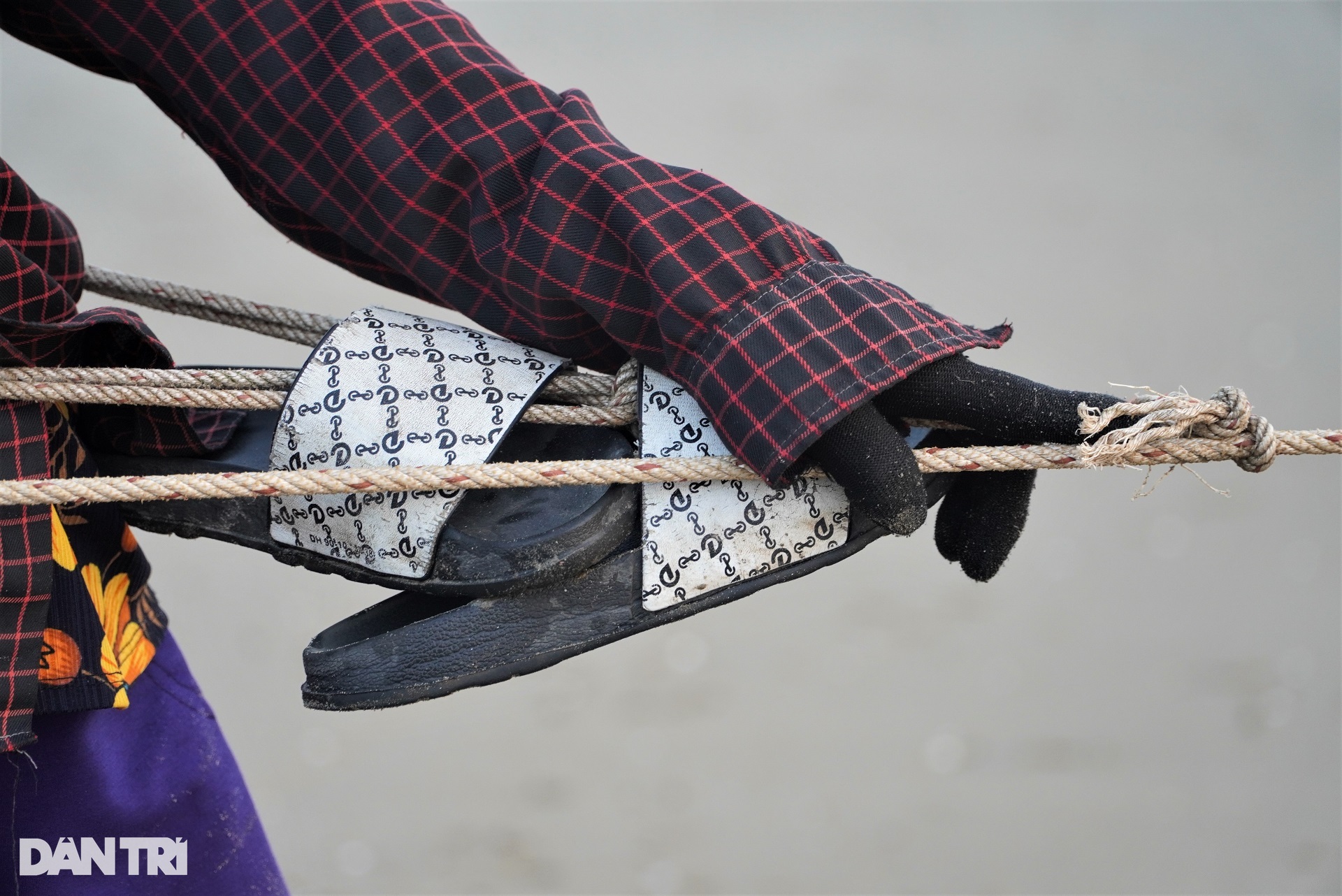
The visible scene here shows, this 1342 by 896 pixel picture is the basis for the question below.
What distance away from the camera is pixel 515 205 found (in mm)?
441

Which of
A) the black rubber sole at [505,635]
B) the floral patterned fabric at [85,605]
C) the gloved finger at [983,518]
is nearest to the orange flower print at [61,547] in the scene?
the floral patterned fabric at [85,605]

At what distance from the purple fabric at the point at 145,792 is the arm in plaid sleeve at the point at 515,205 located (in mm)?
228

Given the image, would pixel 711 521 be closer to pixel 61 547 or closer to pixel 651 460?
pixel 651 460

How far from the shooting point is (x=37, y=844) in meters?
0.48

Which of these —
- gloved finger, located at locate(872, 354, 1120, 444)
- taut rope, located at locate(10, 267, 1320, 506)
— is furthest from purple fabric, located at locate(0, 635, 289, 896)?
gloved finger, located at locate(872, 354, 1120, 444)

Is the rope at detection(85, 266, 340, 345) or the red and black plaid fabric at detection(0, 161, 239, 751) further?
the rope at detection(85, 266, 340, 345)

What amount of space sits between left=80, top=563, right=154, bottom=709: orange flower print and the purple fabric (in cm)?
2

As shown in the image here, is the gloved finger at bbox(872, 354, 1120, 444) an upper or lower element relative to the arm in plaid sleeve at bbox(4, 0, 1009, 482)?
lower

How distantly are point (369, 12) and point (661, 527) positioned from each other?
233 mm

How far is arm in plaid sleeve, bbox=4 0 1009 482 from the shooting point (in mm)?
408

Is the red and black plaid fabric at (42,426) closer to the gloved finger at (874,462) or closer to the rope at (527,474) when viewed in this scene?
the rope at (527,474)

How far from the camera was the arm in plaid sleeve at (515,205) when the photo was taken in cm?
41

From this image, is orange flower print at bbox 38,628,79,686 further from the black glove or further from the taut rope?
the black glove

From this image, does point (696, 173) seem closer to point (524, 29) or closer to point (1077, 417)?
point (1077, 417)
